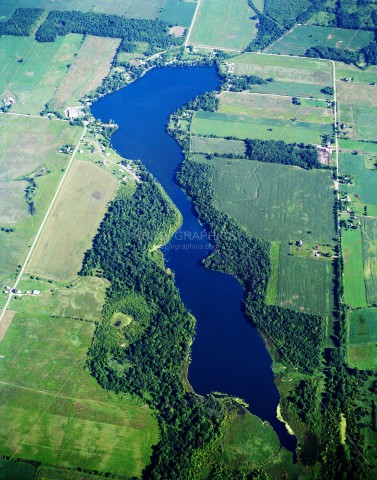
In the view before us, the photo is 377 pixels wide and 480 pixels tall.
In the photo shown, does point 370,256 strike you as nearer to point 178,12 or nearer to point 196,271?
point 196,271

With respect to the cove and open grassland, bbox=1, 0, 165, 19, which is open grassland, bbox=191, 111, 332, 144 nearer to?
the cove

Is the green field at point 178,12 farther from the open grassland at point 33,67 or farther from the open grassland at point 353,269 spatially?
the open grassland at point 353,269

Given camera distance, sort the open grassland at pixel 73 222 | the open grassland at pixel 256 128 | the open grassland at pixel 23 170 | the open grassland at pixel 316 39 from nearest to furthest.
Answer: the open grassland at pixel 73 222, the open grassland at pixel 23 170, the open grassland at pixel 256 128, the open grassland at pixel 316 39

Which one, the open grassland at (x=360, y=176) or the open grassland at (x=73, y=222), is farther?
the open grassland at (x=360, y=176)

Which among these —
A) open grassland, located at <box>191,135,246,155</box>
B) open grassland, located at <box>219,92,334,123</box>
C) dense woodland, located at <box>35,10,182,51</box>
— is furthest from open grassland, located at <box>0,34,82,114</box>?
open grassland, located at <box>219,92,334,123</box>

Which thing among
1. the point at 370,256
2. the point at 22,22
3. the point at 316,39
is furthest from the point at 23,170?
the point at 316,39

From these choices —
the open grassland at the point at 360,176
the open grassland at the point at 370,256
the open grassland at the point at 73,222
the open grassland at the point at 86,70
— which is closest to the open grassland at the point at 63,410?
the open grassland at the point at 73,222

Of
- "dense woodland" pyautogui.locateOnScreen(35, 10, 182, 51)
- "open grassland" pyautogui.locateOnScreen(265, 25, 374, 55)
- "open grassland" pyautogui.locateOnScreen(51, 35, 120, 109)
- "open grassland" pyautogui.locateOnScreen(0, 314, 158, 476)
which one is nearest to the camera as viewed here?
"open grassland" pyautogui.locateOnScreen(0, 314, 158, 476)
